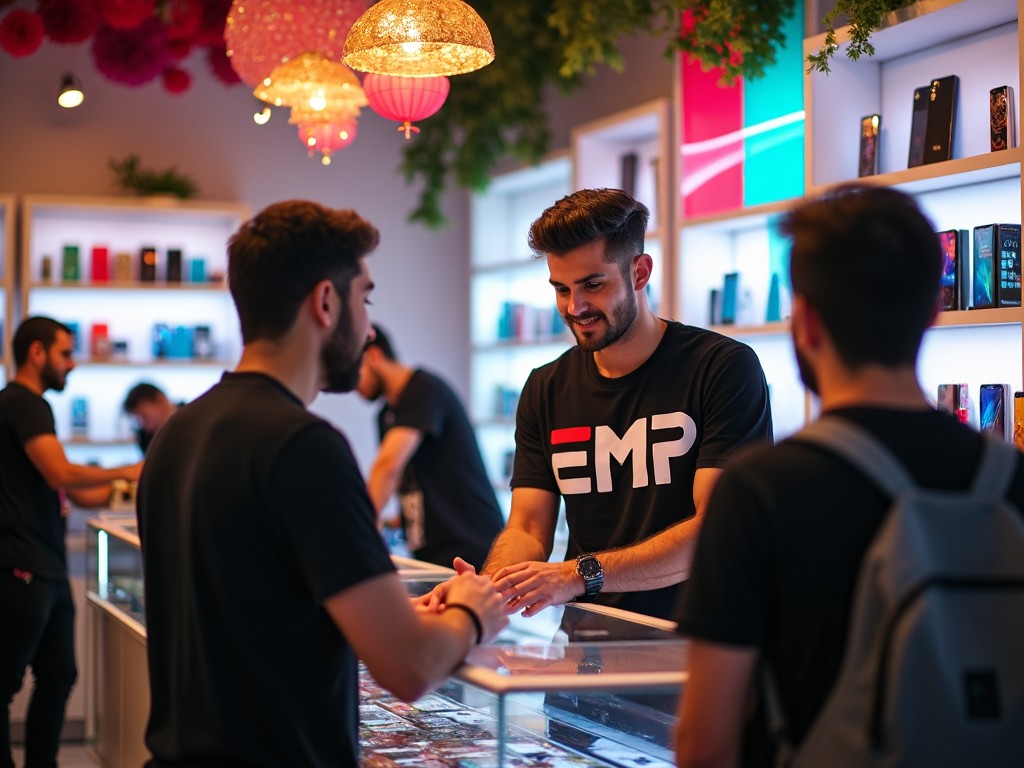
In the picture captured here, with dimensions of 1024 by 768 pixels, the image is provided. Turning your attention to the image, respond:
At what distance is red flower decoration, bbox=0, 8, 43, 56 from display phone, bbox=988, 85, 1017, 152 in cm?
373

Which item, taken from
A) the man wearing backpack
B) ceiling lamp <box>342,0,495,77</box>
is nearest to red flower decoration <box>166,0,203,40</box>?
ceiling lamp <box>342,0,495,77</box>

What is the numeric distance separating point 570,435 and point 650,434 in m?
0.21

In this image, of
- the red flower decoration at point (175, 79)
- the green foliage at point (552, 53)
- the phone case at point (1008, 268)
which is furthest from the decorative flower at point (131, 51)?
the phone case at point (1008, 268)

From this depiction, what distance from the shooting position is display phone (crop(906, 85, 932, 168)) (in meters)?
3.79

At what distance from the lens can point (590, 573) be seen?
241 centimetres

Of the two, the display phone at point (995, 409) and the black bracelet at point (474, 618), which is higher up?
the display phone at point (995, 409)

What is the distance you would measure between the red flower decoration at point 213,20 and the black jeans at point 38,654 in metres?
2.45

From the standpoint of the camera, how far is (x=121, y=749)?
3979 mm

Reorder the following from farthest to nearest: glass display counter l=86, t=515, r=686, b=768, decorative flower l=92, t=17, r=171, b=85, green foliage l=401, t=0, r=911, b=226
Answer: decorative flower l=92, t=17, r=171, b=85 < green foliage l=401, t=0, r=911, b=226 < glass display counter l=86, t=515, r=686, b=768

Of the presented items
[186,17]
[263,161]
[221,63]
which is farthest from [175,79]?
[263,161]

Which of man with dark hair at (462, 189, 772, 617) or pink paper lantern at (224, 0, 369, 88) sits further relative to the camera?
pink paper lantern at (224, 0, 369, 88)

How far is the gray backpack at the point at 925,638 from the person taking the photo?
1307mm

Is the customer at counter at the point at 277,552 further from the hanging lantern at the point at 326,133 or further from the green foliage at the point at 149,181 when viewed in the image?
the green foliage at the point at 149,181

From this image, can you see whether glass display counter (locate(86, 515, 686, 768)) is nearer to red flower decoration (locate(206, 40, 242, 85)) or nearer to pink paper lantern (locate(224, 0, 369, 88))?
pink paper lantern (locate(224, 0, 369, 88))
